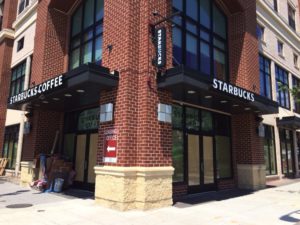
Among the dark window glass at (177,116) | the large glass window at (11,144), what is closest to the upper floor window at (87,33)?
the dark window glass at (177,116)

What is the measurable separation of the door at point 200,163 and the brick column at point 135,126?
7.41 feet

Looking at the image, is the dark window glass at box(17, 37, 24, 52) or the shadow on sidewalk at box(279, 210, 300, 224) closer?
the shadow on sidewalk at box(279, 210, 300, 224)

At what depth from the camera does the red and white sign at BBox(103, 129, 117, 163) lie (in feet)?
31.0

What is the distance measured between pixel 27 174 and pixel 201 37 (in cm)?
984

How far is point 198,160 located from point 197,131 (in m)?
1.17

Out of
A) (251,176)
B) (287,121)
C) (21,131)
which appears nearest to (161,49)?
(251,176)

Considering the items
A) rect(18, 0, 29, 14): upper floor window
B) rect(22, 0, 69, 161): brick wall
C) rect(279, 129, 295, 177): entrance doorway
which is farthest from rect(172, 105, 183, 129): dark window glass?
rect(18, 0, 29, 14): upper floor window

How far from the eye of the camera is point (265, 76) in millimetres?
18656

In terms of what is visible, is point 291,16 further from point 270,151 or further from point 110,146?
point 110,146

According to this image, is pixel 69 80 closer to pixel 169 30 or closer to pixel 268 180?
pixel 169 30

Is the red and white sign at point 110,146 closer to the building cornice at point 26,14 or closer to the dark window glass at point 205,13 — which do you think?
the dark window glass at point 205,13

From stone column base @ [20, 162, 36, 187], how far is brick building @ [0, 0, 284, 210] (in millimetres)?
92

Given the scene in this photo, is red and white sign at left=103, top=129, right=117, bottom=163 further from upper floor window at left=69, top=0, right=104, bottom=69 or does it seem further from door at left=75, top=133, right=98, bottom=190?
upper floor window at left=69, top=0, right=104, bottom=69

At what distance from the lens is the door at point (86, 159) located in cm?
1219
